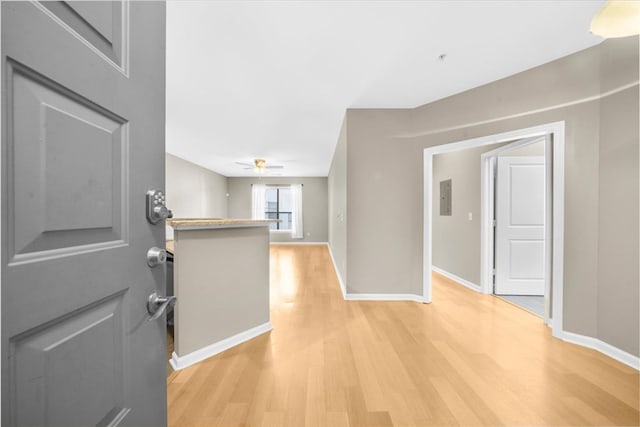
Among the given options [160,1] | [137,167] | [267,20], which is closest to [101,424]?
[137,167]

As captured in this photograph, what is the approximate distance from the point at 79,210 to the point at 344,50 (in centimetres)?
213

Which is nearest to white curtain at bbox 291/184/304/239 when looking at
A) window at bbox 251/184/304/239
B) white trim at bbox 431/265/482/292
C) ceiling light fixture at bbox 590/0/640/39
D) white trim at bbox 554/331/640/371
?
window at bbox 251/184/304/239

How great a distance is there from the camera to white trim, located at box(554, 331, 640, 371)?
1.73 meters

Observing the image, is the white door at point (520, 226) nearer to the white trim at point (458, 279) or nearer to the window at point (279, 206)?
the white trim at point (458, 279)

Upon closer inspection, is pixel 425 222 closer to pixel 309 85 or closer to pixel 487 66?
pixel 487 66

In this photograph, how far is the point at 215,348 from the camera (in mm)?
1850

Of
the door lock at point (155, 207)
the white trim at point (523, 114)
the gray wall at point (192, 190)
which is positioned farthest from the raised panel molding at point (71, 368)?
the gray wall at point (192, 190)

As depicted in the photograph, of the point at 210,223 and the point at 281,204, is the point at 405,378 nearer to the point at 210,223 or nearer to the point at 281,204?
the point at 210,223

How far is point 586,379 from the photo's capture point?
1598 mm

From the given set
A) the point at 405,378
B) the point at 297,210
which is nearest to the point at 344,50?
the point at 405,378

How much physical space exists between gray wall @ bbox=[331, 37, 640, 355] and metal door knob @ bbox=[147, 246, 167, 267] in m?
2.62

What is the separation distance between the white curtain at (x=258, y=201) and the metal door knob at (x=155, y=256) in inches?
310

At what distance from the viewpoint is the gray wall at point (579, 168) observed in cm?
180

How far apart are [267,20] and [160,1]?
116 centimetres
